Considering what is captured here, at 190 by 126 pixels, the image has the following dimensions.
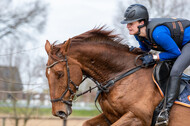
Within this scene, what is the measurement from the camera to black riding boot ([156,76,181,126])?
13.2 feet

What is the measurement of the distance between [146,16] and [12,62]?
11.3 m

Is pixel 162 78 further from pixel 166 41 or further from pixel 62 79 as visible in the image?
pixel 62 79

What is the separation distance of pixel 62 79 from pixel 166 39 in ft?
5.29

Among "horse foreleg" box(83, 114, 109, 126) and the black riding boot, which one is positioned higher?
the black riding boot

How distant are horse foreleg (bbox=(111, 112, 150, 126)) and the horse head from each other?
30.4 inches

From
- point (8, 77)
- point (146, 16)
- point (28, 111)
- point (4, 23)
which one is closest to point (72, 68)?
point (146, 16)

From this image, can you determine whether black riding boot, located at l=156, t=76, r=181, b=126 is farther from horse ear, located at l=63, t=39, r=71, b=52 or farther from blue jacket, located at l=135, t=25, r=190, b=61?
horse ear, located at l=63, t=39, r=71, b=52

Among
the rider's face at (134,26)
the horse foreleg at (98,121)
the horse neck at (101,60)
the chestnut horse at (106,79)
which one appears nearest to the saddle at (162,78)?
the chestnut horse at (106,79)

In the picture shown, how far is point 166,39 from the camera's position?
4055mm

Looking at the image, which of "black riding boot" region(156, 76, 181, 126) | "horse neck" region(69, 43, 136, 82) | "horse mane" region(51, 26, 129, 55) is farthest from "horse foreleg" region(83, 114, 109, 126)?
"horse mane" region(51, 26, 129, 55)

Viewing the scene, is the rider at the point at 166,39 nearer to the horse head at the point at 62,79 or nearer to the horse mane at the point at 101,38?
the horse mane at the point at 101,38

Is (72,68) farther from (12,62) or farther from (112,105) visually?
(12,62)

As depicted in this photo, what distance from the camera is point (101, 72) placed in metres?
4.47

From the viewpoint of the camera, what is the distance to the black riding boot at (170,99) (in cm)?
402
